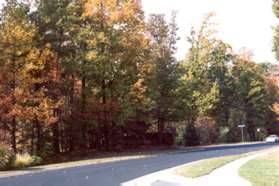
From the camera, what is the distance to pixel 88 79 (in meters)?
42.0

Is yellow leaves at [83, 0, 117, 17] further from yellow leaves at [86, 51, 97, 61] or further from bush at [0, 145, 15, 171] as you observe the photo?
bush at [0, 145, 15, 171]

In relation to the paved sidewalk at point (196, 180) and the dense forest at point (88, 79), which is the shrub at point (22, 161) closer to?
the dense forest at point (88, 79)

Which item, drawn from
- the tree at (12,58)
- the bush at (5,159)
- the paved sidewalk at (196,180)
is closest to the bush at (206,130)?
the tree at (12,58)

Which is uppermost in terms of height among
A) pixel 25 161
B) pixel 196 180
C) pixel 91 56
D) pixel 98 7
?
pixel 98 7

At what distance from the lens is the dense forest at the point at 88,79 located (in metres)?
→ 34.5

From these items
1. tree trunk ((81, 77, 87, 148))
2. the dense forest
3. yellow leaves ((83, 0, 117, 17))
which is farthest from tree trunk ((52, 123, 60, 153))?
yellow leaves ((83, 0, 117, 17))

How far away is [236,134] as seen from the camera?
73.9 m

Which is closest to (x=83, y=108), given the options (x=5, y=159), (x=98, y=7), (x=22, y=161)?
(x=98, y=7)

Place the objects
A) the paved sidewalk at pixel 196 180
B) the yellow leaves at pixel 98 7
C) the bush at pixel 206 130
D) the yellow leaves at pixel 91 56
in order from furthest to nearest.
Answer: the bush at pixel 206 130, the yellow leaves at pixel 98 7, the yellow leaves at pixel 91 56, the paved sidewalk at pixel 196 180

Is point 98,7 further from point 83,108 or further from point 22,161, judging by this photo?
point 22,161

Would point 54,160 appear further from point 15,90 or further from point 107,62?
point 107,62

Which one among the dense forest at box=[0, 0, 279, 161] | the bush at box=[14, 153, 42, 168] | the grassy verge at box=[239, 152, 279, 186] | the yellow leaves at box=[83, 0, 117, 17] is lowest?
the grassy verge at box=[239, 152, 279, 186]

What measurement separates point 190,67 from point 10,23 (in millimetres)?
33350

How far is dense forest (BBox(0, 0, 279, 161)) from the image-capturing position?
3447 cm
